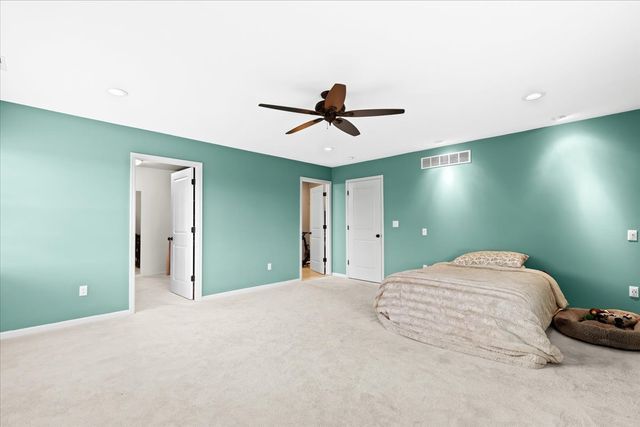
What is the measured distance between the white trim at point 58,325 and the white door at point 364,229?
13.4 feet

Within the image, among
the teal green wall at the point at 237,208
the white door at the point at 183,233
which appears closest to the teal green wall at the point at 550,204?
the teal green wall at the point at 237,208

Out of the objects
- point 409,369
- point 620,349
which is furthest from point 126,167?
point 620,349

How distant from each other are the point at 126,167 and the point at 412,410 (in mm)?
4169

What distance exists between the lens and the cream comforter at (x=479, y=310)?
2.47 m

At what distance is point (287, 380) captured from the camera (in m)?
2.20

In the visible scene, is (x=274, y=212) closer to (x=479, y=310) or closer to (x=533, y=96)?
(x=479, y=310)

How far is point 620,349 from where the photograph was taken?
8.83 feet

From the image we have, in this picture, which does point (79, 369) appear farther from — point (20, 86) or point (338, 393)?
point (20, 86)

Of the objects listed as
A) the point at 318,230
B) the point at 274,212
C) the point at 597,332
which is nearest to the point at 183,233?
the point at 274,212

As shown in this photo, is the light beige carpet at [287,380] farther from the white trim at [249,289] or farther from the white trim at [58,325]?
the white trim at [249,289]

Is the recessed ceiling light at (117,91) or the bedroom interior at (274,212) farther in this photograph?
the recessed ceiling light at (117,91)

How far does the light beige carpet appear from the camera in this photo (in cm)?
180

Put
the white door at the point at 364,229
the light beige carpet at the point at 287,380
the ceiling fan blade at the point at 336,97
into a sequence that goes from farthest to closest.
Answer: the white door at the point at 364,229, the ceiling fan blade at the point at 336,97, the light beige carpet at the point at 287,380

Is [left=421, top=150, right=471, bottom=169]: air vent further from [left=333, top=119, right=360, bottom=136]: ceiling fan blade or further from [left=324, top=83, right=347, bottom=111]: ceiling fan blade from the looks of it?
[left=324, top=83, right=347, bottom=111]: ceiling fan blade
